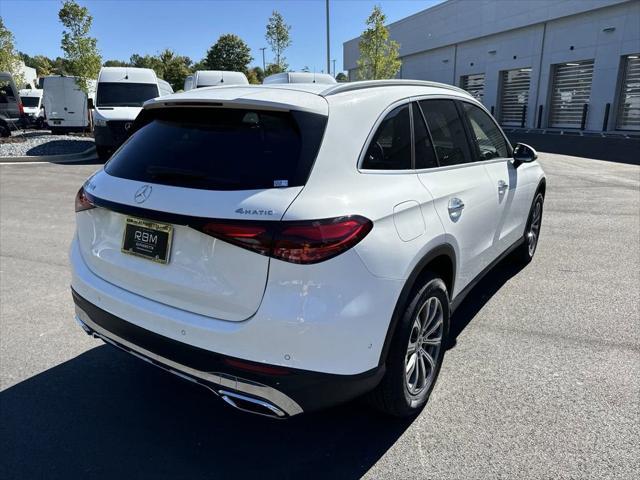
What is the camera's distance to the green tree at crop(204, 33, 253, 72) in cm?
6172

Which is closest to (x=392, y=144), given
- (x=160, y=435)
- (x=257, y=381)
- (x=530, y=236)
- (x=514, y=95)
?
(x=257, y=381)

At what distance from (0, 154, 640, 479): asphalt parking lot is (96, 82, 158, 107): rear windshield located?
1135 centimetres

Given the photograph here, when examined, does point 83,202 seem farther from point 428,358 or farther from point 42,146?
point 42,146

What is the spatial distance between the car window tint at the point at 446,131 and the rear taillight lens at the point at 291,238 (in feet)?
4.33

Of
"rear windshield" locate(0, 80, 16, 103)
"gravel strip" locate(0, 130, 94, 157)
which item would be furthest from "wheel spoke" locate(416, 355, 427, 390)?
"rear windshield" locate(0, 80, 16, 103)

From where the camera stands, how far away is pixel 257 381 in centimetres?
216

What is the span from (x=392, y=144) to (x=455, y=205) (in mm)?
613

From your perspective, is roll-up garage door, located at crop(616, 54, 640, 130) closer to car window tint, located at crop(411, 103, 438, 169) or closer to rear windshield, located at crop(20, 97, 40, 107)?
car window tint, located at crop(411, 103, 438, 169)

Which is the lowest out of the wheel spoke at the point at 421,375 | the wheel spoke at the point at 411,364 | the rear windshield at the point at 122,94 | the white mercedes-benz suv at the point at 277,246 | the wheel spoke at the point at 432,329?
the wheel spoke at the point at 421,375

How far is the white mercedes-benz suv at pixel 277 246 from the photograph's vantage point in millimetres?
2113

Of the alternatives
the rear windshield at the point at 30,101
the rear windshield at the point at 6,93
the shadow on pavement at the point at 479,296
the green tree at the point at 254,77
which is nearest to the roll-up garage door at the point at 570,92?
the shadow on pavement at the point at 479,296

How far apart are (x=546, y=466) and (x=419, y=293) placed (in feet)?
3.40

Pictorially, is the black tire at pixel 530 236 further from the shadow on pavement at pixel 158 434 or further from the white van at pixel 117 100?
the white van at pixel 117 100

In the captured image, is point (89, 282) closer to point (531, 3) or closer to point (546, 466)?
point (546, 466)
